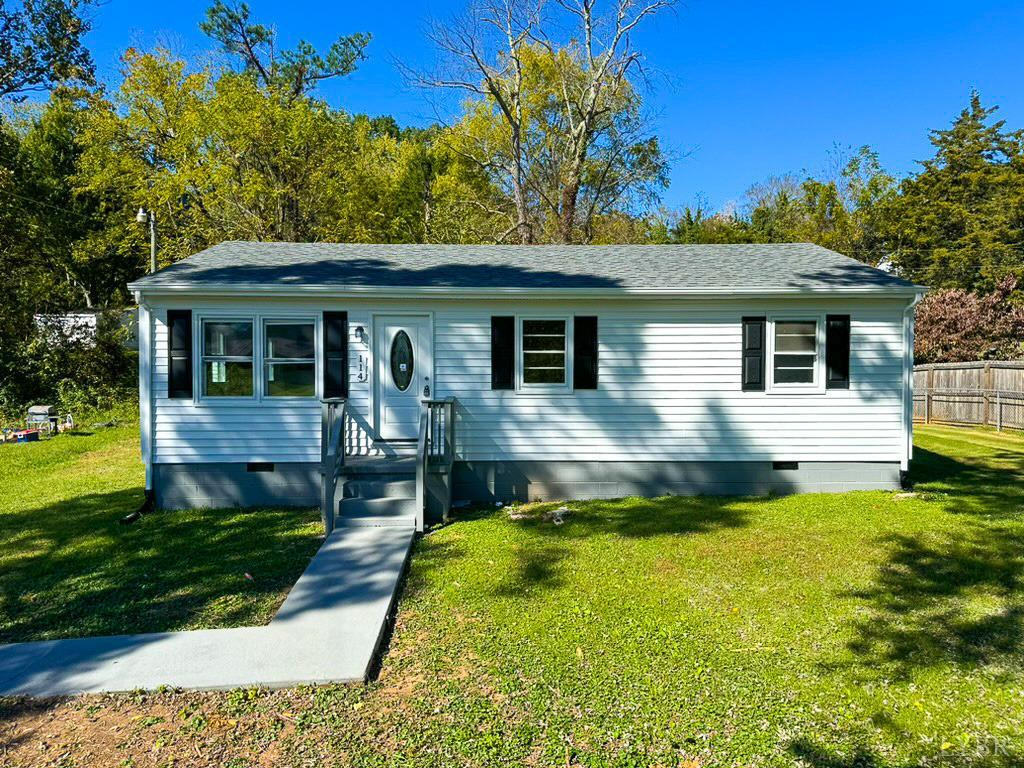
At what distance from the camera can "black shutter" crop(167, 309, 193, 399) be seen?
813cm

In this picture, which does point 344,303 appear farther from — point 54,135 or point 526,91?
point 54,135

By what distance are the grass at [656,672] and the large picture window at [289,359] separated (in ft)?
10.1

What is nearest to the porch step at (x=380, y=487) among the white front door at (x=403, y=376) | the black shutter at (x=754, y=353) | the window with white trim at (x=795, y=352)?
the white front door at (x=403, y=376)

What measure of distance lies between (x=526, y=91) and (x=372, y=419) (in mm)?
21152

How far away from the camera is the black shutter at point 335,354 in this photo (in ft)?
27.4

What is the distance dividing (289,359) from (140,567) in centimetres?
314

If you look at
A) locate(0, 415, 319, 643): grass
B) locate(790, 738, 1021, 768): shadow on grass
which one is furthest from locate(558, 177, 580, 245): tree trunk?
locate(790, 738, 1021, 768): shadow on grass

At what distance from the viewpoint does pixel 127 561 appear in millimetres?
6344

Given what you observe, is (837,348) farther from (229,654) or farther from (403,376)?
(229,654)

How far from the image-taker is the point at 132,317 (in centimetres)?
1919

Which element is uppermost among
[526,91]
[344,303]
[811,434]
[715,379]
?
[526,91]

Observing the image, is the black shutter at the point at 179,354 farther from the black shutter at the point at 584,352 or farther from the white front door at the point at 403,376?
the black shutter at the point at 584,352

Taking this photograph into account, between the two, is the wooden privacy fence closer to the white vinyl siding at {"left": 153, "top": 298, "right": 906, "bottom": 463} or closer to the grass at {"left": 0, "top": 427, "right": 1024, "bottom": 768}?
the white vinyl siding at {"left": 153, "top": 298, "right": 906, "bottom": 463}

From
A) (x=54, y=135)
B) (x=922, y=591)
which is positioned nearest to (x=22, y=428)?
(x=54, y=135)
